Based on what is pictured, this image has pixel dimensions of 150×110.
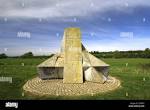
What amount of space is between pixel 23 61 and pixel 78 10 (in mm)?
1643

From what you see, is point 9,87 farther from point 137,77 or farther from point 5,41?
point 137,77

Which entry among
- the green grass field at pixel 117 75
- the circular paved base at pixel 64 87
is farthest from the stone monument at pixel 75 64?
the green grass field at pixel 117 75

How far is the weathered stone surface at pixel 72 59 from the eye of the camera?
6758mm

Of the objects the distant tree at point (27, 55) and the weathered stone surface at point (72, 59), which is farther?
the weathered stone surface at point (72, 59)

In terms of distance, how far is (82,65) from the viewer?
700 centimetres

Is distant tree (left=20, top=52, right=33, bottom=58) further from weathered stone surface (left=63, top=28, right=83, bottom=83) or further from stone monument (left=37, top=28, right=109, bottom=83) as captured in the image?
weathered stone surface (left=63, top=28, right=83, bottom=83)

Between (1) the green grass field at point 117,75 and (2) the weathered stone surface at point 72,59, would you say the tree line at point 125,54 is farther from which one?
(2) the weathered stone surface at point 72,59

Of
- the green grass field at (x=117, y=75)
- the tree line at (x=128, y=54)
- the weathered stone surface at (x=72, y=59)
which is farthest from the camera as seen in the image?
the weathered stone surface at (x=72, y=59)

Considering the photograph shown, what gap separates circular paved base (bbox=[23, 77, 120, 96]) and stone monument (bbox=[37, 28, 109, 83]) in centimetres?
19

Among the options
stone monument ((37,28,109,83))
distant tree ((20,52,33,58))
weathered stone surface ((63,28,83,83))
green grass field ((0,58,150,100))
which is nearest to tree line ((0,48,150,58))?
distant tree ((20,52,33,58))

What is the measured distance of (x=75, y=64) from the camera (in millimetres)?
6902

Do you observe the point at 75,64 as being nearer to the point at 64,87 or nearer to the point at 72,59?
the point at 72,59
